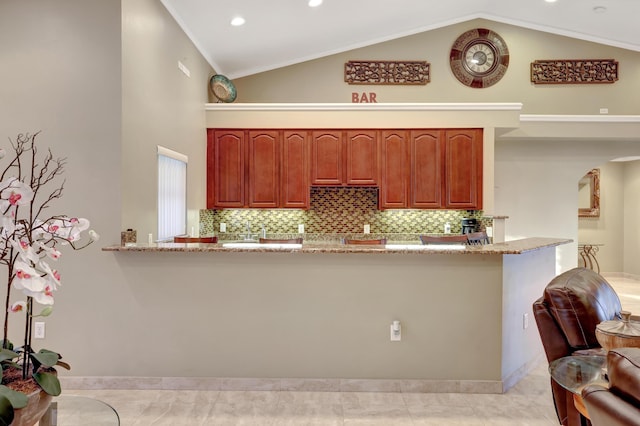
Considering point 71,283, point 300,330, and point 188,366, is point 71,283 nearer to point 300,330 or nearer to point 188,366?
point 188,366

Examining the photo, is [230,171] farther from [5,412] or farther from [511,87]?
[5,412]

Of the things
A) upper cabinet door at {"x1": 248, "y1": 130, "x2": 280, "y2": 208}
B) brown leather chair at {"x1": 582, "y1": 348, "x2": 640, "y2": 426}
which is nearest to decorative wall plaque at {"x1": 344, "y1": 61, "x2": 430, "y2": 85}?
upper cabinet door at {"x1": 248, "y1": 130, "x2": 280, "y2": 208}

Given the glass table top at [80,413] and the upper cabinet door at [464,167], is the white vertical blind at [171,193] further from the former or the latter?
the upper cabinet door at [464,167]

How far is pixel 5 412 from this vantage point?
1.16 metres

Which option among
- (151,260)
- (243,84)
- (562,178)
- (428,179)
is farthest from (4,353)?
(562,178)

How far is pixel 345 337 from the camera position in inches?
121

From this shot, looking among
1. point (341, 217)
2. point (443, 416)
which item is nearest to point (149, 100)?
point (341, 217)

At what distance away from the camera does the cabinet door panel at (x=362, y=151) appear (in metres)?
5.62

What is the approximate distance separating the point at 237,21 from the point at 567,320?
415cm

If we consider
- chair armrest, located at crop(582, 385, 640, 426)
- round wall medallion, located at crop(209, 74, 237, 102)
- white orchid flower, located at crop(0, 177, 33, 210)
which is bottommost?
chair armrest, located at crop(582, 385, 640, 426)

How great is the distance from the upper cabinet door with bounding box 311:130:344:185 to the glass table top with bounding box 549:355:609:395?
Result: 12.5 ft

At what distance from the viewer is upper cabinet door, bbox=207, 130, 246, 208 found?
18.5 feet

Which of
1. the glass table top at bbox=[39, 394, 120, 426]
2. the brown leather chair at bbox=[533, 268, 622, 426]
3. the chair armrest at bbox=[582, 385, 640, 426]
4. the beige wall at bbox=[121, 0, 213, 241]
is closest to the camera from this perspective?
the chair armrest at bbox=[582, 385, 640, 426]

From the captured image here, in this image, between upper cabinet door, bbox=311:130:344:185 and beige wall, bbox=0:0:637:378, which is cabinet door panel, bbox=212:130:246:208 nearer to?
upper cabinet door, bbox=311:130:344:185
